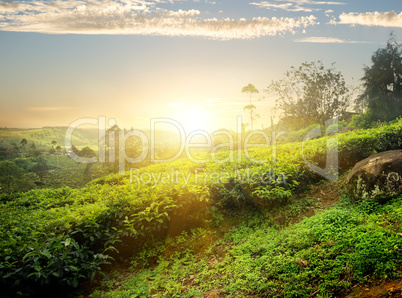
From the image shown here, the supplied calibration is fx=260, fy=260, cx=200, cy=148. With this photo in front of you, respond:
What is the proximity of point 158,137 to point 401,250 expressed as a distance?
14.6 m

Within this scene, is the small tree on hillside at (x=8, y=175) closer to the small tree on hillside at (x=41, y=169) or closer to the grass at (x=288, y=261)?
the small tree on hillside at (x=41, y=169)

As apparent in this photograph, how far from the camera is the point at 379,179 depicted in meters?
5.01

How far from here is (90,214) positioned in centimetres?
491

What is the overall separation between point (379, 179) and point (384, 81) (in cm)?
2188

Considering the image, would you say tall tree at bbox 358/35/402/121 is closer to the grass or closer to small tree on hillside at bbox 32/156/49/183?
the grass

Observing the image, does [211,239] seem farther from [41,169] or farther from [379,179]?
[41,169]

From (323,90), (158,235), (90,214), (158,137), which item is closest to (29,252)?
(90,214)

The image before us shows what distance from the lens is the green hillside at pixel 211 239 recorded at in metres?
3.42

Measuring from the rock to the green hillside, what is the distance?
8.9 inches

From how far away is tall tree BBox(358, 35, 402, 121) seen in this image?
20.9m

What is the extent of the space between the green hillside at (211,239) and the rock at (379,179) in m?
0.23

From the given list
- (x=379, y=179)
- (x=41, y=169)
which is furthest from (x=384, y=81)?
(x=41, y=169)

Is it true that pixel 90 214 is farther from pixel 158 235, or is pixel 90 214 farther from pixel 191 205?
pixel 191 205

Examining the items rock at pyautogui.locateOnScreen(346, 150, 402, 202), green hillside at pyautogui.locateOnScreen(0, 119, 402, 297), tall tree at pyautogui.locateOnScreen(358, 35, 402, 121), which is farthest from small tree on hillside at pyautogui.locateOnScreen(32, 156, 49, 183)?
tall tree at pyautogui.locateOnScreen(358, 35, 402, 121)
